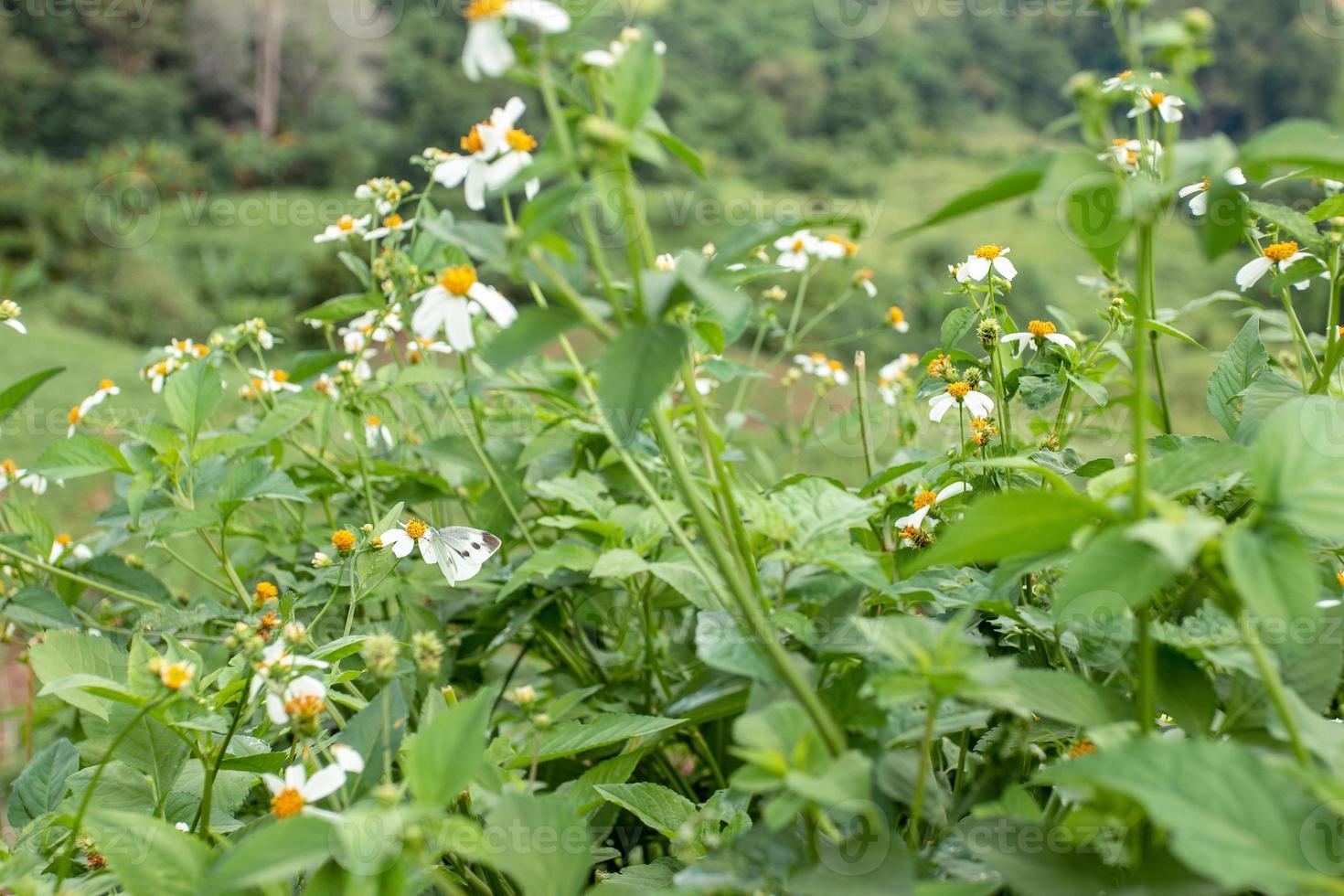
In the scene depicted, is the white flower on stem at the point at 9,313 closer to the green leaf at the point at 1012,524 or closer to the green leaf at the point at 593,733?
the green leaf at the point at 593,733

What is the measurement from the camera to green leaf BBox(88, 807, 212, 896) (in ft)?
1.19

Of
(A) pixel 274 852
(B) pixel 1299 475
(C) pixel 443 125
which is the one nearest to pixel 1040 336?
(B) pixel 1299 475

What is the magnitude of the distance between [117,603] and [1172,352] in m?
3.39

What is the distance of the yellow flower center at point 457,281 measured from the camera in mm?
460

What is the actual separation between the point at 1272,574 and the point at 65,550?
2.98ft

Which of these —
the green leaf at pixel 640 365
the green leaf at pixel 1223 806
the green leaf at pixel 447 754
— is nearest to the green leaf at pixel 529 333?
the green leaf at pixel 640 365

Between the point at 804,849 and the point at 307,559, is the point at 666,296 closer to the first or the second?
the point at 804,849

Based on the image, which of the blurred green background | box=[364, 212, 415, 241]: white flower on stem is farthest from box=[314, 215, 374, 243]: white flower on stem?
the blurred green background

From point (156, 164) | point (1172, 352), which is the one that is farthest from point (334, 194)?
point (1172, 352)

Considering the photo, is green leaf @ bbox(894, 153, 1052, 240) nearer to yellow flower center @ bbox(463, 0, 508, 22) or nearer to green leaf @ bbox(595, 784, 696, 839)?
yellow flower center @ bbox(463, 0, 508, 22)

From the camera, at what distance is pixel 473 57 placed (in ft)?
1.11

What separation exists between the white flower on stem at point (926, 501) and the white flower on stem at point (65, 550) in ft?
2.23

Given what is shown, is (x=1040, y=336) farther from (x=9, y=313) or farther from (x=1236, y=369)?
(x=9, y=313)

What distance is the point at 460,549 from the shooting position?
0.58 meters
